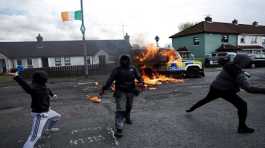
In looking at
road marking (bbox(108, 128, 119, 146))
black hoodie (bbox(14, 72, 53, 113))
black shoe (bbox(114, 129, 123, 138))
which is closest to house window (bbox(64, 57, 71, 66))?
road marking (bbox(108, 128, 119, 146))

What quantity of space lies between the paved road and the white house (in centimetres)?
2837

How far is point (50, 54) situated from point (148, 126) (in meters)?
35.9

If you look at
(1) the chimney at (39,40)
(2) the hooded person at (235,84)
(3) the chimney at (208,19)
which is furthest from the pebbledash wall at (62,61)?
(2) the hooded person at (235,84)

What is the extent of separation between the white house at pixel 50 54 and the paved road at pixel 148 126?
93.1 ft

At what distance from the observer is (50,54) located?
124 feet

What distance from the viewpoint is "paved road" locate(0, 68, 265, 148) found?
425 centimetres

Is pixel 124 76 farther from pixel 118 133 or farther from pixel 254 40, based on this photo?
pixel 254 40

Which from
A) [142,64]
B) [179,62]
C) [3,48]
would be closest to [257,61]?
[179,62]

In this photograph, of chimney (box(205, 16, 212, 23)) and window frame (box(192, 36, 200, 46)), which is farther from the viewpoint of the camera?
chimney (box(205, 16, 212, 23))

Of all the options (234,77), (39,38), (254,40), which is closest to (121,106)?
(234,77)

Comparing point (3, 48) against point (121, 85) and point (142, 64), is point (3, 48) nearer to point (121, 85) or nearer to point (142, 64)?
point (142, 64)

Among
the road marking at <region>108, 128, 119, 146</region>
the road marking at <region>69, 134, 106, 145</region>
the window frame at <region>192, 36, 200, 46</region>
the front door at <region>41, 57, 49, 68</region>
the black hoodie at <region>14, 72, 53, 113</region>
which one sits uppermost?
the window frame at <region>192, 36, 200, 46</region>

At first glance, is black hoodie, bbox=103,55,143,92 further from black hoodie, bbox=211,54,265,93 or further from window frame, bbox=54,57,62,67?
window frame, bbox=54,57,62,67

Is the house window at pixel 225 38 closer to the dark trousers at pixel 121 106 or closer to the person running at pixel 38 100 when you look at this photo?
the dark trousers at pixel 121 106
